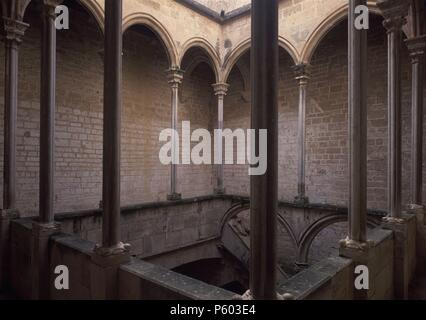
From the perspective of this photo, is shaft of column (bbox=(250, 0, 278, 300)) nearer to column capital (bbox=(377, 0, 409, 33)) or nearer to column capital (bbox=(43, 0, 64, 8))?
column capital (bbox=(377, 0, 409, 33))

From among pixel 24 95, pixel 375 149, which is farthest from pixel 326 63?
pixel 24 95

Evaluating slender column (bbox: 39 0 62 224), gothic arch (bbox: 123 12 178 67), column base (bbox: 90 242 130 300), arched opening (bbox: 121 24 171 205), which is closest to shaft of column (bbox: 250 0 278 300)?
column base (bbox: 90 242 130 300)

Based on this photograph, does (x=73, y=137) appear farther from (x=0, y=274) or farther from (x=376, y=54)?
(x=376, y=54)

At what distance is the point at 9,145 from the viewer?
442cm

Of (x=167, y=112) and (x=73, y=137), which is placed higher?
(x=167, y=112)

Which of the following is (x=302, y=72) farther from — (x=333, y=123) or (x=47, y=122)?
(x=47, y=122)

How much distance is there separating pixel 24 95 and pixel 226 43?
19.1 ft

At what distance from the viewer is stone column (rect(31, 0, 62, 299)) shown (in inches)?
136

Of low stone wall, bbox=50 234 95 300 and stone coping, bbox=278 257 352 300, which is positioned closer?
stone coping, bbox=278 257 352 300

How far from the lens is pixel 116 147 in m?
2.78

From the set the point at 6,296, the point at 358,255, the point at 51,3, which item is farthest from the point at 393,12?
the point at 6,296

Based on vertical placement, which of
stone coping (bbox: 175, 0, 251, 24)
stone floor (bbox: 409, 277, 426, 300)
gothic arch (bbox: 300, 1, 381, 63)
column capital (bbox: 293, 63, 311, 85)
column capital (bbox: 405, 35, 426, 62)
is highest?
stone coping (bbox: 175, 0, 251, 24)
